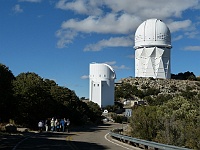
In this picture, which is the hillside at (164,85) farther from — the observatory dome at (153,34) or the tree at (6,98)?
the tree at (6,98)

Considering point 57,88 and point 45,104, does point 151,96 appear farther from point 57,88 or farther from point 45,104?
point 45,104

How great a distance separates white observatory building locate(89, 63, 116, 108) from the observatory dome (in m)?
22.4

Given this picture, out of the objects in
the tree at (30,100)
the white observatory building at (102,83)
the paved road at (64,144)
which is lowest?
the paved road at (64,144)

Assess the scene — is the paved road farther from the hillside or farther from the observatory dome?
the observatory dome

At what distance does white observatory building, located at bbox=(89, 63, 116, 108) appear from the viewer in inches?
3907

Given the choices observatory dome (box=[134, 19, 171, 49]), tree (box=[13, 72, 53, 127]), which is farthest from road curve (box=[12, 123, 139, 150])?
observatory dome (box=[134, 19, 171, 49])

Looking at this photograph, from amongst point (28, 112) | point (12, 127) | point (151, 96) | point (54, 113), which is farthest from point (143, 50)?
point (12, 127)

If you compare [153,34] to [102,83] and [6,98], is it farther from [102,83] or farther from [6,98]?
[6,98]

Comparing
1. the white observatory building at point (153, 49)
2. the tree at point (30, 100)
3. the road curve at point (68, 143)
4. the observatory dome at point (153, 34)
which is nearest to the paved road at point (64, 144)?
the road curve at point (68, 143)

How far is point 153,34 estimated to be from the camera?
11731 cm

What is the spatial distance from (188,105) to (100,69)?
58.5 m

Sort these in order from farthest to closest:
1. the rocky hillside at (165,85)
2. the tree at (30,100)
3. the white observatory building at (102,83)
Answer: the rocky hillside at (165,85)
the white observatory building at (102,83)
the tree at (30,100)

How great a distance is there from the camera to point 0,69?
45.9 m

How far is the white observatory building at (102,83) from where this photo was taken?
99250 mm
